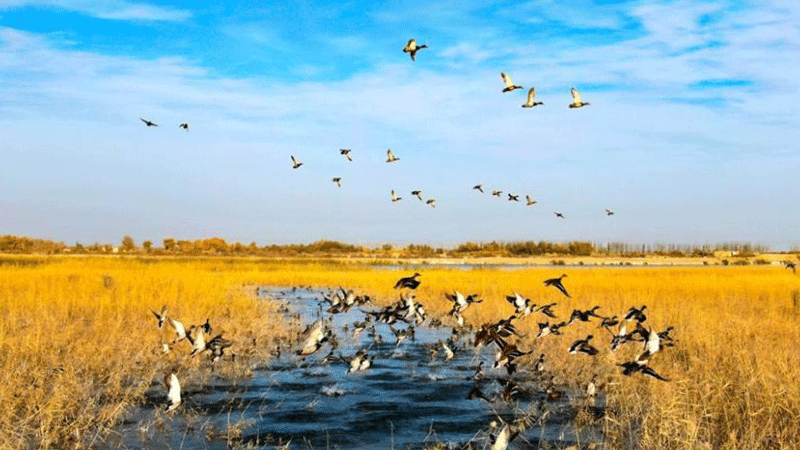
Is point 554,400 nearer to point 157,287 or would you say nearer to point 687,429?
point 687,429

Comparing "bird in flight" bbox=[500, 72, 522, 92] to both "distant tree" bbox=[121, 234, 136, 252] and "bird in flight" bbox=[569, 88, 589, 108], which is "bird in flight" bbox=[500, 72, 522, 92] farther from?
"distant tree" bbox=[121, 234, 136, 252]

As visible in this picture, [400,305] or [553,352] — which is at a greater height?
[400,305]

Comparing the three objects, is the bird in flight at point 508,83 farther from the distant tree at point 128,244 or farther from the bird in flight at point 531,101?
the distant tree at point 128,244

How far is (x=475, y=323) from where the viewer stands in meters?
21.7

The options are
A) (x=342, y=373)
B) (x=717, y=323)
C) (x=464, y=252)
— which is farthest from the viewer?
(x=464, y=252)

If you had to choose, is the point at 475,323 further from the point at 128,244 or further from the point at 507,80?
the point at 128,244

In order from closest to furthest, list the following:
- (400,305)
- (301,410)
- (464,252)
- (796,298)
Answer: (400,305) < (301,410) < (796,298) < (464,252)

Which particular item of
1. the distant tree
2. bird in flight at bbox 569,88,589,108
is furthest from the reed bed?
the distant tree

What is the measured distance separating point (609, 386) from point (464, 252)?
12655 cm

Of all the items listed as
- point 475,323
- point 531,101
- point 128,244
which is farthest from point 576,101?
point 128,244

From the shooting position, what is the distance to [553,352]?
15.9 m

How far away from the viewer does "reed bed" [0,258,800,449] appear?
9.17 metres

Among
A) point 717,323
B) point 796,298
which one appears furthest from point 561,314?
point 796,298

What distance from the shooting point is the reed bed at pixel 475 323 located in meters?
9.17
